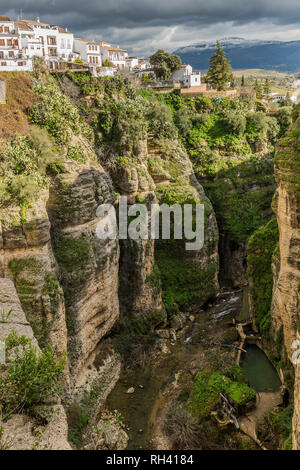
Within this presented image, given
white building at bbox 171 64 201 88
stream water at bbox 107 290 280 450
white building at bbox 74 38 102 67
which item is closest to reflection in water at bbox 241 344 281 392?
stream water at bbox 107 290 280 450

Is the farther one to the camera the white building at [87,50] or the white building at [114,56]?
the white building at [114,56]

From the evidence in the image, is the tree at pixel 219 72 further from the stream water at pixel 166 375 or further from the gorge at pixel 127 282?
the stream water at pixel 166 375

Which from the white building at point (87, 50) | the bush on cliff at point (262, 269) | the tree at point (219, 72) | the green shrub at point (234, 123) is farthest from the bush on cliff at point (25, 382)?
the tree at point (219, 72)

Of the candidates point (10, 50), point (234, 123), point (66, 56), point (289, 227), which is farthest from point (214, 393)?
point (66, 56)

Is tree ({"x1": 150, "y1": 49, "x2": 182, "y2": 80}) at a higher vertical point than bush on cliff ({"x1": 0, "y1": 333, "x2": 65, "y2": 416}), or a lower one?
higher

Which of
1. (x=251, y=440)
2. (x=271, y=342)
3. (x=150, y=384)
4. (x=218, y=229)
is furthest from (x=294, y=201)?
(x=218, y=229)

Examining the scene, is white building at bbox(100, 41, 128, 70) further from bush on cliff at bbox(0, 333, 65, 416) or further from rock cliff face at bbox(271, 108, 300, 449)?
bush on cliff at bbox(0, 333, 65, 416)
